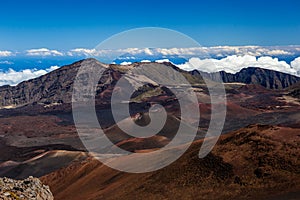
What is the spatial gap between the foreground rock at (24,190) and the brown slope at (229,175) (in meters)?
14.2

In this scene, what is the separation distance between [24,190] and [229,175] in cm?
2175

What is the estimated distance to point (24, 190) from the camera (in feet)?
95.8

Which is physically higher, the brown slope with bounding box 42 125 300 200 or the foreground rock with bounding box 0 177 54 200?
the foreground rock with bounding box 0 177 54 200

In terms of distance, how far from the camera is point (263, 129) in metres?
50.4

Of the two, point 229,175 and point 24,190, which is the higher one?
point 24,190

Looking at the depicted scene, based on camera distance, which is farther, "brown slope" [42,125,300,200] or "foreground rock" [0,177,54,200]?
"brown slope" [42,125,300,200]

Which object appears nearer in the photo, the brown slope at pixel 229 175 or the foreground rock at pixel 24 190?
the foreground rock at pixel 24 190

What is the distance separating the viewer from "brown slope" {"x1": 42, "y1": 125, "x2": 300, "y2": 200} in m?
40.3

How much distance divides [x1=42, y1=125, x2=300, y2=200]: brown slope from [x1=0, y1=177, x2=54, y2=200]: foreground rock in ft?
46.7

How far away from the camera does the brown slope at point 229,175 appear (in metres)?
40.3

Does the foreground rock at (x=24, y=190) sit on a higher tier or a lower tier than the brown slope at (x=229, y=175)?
higher

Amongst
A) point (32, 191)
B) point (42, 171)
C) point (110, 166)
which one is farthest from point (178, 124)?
point (32, 191)

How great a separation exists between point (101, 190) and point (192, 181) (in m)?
12.5

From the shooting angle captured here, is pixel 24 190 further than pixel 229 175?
No
